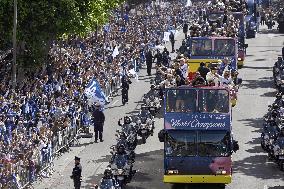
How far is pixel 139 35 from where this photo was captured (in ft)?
196

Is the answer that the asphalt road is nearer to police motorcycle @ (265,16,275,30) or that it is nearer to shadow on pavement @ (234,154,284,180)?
shadow on pavement @ (234,154,284,180)

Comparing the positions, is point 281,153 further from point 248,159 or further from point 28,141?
point 28,141

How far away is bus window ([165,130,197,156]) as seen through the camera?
27.6m

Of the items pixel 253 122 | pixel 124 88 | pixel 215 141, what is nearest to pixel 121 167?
pixel 215 141

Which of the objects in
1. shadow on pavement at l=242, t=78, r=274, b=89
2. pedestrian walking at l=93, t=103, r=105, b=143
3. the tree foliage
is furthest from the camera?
shadow on pavement at l=242, t=78, r=274, b=89

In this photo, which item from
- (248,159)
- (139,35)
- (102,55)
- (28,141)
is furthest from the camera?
(139,35)

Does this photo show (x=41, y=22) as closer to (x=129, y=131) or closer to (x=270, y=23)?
(x=129, y=131)

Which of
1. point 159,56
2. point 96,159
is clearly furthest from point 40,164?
point 159,56

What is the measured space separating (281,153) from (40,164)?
8.74 m

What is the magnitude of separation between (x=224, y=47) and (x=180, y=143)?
16.4m

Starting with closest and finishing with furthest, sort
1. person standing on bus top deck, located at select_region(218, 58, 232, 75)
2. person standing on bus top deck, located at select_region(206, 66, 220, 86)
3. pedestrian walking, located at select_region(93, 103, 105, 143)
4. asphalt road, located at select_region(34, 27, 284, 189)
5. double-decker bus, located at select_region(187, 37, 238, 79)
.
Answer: person standing on bus top deck, located at select_region(206, 66, 220, 86) < asphalt road, located at select_region(34, 27, 284, 189) < pedestrian walking, located at select_region(93, 103, 105, 143) < person standing on bus top deck, located at select_region(218, 58, 232, 75) < double-decker bus, located at select_region(187, 37, 238, 79)

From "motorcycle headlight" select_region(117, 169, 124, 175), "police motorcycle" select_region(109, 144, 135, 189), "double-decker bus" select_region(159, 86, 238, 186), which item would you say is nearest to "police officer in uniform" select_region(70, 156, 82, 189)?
"police motorcycle" select_region(109, 144, 135, 189)

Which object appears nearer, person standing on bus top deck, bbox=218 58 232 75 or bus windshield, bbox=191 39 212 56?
person standing on bus top deck, bbox=218 58 232 75

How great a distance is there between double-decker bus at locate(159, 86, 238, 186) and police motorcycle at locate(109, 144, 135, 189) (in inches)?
78.2
